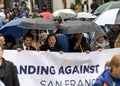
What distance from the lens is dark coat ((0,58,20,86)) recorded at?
22.8ft

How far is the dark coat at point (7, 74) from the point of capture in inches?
273

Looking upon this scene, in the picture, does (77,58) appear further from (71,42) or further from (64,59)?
(71,42)

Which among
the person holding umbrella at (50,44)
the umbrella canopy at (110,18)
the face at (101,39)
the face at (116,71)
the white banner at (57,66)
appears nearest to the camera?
the face at (116,71)

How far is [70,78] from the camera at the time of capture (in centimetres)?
927

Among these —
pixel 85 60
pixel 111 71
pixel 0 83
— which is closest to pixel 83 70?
pixel 85 60

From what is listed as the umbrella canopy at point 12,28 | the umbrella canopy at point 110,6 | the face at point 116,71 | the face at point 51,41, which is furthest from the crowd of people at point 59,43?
the umbrella canopy at point 110,6

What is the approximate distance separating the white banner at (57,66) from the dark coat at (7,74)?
1674mm

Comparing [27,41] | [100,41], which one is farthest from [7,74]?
[100,41]

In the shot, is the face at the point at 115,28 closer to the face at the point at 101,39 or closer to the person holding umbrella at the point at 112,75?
the face at the point at 101,39

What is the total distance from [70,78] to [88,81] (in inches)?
13.5

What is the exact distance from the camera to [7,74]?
23.0ft

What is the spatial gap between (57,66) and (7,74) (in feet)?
7.68

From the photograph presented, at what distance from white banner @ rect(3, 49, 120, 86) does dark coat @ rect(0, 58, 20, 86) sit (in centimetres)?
167

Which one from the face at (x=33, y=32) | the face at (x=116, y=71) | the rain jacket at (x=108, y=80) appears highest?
the face at (x=116, y=71)
